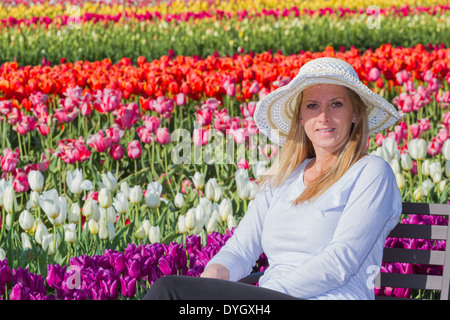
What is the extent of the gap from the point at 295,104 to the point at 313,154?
0.21m

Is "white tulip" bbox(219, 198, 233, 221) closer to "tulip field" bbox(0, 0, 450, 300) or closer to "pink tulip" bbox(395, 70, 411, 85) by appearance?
"tulip field" bbox(0, 0, 450, 300)

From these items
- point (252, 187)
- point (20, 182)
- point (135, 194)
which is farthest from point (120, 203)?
point (20, 182)

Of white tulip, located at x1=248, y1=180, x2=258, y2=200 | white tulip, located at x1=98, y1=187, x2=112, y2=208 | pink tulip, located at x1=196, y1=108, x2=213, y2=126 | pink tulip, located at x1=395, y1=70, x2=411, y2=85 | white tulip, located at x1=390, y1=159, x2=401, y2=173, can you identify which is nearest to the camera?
white tulip, located at x1=98, y1=187, x2=112, y2=208

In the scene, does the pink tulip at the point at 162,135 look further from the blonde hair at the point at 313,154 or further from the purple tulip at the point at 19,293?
the purple tulip at the point at 19,293

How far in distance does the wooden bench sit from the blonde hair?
29 cm

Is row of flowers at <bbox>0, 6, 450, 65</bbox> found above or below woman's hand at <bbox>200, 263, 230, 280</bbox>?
below

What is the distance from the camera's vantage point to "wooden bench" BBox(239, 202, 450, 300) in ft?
9.25

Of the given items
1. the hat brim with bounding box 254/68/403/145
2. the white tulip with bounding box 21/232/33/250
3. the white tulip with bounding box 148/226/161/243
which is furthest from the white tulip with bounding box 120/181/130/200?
the hat brim with bounding box 254/68/403/145

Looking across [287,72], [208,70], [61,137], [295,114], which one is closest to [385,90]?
[287,72]

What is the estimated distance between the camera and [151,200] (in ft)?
13.2

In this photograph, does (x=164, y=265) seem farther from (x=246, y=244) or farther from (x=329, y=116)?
(x=329, y=116)

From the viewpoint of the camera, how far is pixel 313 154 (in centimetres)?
313

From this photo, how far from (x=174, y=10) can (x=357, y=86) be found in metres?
16.4
